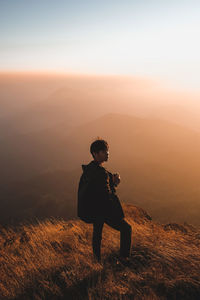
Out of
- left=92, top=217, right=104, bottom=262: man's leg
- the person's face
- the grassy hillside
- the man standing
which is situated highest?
the person's face

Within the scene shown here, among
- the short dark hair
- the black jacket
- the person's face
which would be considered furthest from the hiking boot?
the short dark hair

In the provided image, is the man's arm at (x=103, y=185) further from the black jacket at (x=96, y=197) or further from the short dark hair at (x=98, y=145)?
the short dark hair at (x=98, y=145)

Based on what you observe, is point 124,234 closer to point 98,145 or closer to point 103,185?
point 103,185

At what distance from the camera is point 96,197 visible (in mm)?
2779

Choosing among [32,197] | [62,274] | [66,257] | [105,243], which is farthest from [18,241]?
[32,197]

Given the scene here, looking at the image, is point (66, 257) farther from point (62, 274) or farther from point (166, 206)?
point (166, 206)

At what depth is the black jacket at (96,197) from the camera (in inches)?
108

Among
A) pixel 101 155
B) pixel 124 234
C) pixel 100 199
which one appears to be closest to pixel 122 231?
pixel 124 234

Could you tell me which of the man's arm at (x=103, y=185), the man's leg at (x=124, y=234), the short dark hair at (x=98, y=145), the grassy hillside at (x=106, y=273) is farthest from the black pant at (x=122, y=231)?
the short dark hair at (x=98, y=145)

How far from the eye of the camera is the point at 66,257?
3.54m

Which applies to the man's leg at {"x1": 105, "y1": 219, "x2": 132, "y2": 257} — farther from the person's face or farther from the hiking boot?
the person's face

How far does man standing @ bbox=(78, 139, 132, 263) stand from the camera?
108 inches

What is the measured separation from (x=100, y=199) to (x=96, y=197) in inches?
2.2

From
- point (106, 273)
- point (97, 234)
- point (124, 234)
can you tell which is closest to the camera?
point (106, 273)
